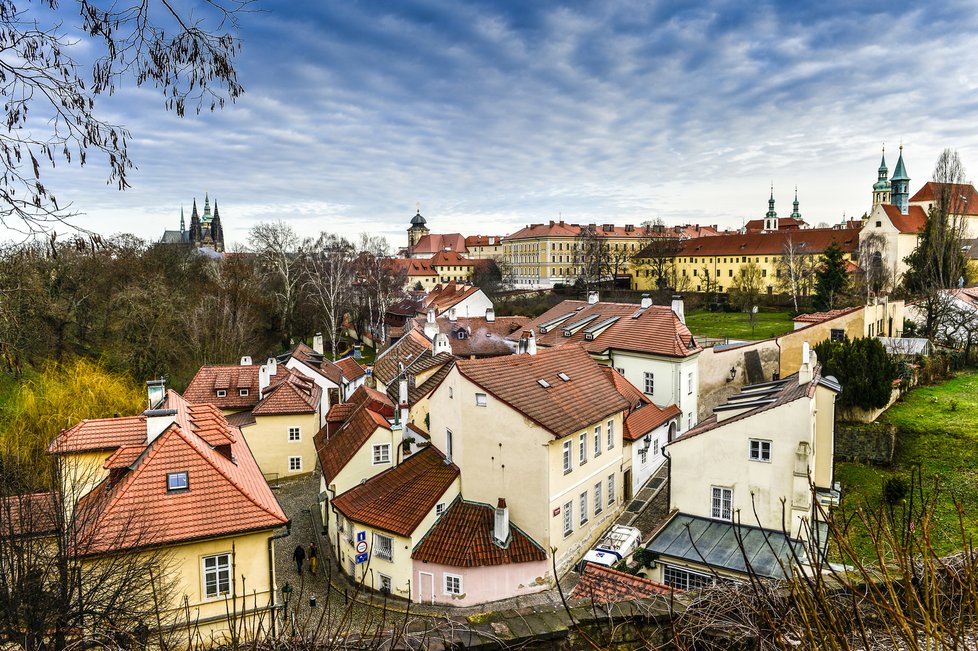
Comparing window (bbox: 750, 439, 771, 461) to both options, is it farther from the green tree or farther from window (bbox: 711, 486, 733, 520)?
the green tree

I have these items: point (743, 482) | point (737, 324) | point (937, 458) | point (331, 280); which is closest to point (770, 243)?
point (737, 324)

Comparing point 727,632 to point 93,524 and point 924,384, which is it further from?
point 924,384

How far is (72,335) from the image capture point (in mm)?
29688

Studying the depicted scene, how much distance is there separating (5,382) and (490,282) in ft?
205

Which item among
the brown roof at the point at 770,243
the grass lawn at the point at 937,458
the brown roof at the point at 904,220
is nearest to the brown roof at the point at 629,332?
the grass lawn at the point at 937,458

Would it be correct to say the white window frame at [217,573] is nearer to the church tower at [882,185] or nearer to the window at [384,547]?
the window at [384,547]

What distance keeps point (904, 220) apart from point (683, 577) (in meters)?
68.6

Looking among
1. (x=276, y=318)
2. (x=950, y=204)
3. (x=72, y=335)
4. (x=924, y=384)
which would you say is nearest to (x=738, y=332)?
(x=950, y=204)

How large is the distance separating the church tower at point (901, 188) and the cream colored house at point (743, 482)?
70.0 meters

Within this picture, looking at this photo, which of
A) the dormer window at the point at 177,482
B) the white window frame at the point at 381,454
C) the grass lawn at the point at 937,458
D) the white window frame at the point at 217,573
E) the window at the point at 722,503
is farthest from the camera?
the white window frame at the point at 381,454

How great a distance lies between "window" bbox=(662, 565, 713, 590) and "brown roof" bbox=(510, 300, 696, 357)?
12103 millimetres

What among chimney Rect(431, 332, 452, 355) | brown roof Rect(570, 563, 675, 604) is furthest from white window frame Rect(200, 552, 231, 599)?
chimney Rect(431, 332, 452, 355)

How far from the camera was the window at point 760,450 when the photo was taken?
1455cm

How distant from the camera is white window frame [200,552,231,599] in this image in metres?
11.8
